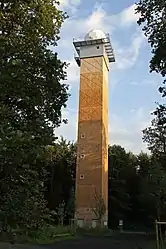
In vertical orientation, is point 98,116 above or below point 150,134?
above

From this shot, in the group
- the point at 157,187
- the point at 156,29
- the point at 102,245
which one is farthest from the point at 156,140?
the point at 156,29

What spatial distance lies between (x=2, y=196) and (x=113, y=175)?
4538cm

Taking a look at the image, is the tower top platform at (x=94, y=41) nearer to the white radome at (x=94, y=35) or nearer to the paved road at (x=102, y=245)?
the white radome at (x=94, y=35)

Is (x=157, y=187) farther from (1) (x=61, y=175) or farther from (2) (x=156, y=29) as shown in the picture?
(2) (x=156, y=29)

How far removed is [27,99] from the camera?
350 inches

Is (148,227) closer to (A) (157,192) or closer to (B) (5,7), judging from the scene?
(A) (157,192)

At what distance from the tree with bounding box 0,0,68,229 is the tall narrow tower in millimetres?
33120

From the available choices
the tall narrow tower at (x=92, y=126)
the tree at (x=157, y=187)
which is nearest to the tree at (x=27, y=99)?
the tree at (x=157, y=187)

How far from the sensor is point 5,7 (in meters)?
8.96

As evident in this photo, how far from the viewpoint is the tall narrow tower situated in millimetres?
44281

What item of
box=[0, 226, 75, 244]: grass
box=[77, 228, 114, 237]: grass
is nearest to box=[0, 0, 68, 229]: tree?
box=[0, 226, 75, 244]: grass

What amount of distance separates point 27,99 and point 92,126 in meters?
Result: 37.8

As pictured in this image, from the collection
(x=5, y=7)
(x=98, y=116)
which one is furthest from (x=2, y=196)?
(x=98, y=116)

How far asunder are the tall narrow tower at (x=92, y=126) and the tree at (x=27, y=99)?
33.1 meters
